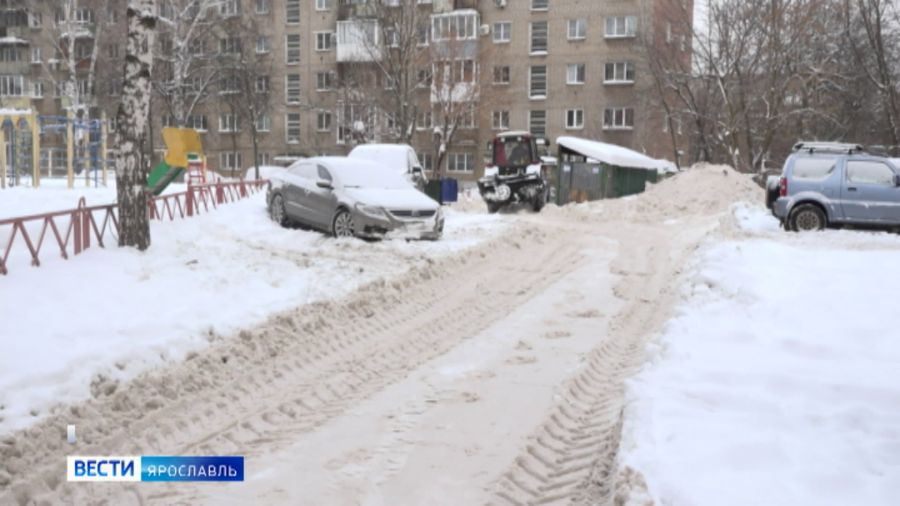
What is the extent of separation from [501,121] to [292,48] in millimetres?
15954

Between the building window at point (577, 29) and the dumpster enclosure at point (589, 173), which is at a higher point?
the building window at point (577, 29)

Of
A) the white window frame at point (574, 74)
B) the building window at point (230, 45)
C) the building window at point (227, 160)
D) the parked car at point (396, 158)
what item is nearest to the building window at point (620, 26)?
the white window frame at point (574, 74)

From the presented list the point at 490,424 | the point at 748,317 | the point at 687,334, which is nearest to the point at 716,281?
the point at 748,317

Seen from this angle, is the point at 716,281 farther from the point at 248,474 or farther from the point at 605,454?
the point at 248,474

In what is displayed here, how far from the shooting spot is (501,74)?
48188mm

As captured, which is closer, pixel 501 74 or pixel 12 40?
pixel 501 74

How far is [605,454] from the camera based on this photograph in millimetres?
4656

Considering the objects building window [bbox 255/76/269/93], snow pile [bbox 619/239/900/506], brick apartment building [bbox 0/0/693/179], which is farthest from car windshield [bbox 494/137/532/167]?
building window [bbox 255/76/269/93]

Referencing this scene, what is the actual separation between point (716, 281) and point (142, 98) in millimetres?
8413

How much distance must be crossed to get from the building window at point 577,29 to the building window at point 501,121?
6238mm

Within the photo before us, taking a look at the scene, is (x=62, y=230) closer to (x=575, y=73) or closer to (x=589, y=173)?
(x=589, y=173)

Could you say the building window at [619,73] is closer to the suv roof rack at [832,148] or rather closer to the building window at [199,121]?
the building window at [199,121]

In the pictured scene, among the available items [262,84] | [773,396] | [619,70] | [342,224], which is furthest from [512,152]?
[262,84]

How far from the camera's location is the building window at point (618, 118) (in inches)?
1813
